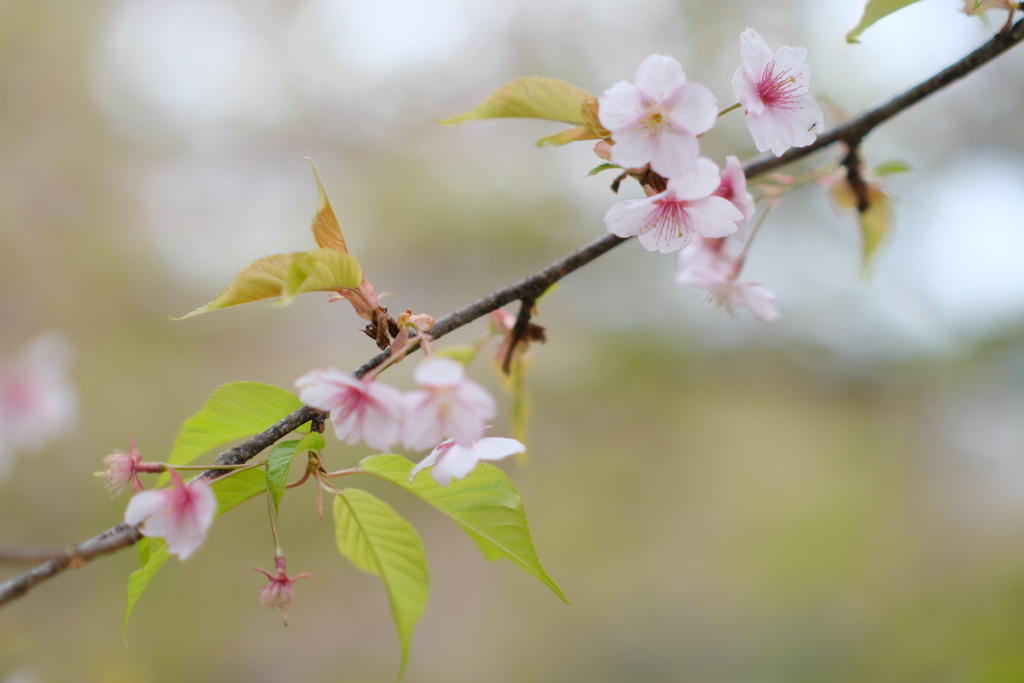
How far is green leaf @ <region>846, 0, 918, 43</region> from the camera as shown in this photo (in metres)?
0.38

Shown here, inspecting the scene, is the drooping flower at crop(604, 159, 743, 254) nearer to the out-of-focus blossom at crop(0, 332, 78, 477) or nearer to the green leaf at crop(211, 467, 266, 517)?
the green leaf at crop(211, 467, 266, 517)

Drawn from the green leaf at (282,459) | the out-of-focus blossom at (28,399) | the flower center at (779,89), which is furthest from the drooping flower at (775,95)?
the out-of-focus blossom at (28,399)

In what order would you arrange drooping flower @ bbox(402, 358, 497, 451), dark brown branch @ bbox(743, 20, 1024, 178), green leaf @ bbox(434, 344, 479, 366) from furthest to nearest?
green leaf @ bbox(434, 344, 479, 366), dark brown branch @ bbox(743, 20, 1024, 178), drooping flower @ bbox(402, 358, 497, 451)

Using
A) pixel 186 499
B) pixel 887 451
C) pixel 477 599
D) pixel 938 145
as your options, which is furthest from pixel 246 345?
pixel 938 145

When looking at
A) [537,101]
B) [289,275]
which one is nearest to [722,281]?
[537,101]

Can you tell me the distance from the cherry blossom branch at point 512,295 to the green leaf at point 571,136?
58mm

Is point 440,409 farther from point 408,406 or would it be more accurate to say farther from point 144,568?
point 144,568

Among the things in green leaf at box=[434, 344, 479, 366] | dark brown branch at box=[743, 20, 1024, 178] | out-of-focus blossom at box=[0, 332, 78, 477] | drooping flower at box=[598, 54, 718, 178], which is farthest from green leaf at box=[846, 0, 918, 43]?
out-of-focus blossom at box=[0, 332, 78, 477]

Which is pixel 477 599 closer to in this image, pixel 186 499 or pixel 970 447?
pixel 970 447

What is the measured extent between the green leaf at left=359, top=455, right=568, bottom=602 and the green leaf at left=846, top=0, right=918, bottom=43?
0.36 meters

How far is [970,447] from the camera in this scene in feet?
7.66

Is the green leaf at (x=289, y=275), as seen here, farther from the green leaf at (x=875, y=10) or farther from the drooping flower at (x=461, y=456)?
the green leaf at (x=875, y=10)

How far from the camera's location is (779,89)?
364mm

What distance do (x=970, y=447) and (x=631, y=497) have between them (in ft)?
4.24
